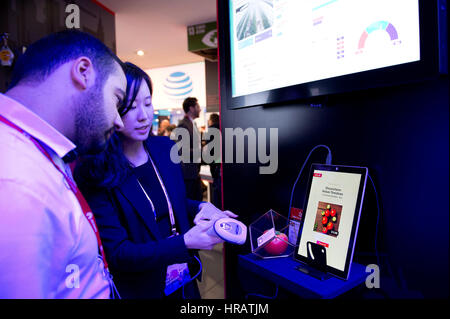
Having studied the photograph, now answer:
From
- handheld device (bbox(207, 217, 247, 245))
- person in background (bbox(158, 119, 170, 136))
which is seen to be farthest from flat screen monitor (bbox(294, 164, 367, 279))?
person in background (bbox(158, 119, 170, 136))

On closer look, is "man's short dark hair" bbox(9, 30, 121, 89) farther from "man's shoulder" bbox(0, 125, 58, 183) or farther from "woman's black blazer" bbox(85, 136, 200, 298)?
"woman's black blazer" bbox(85, 136, 200, 298)

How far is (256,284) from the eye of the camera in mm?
1135

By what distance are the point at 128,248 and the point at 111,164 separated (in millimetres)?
317

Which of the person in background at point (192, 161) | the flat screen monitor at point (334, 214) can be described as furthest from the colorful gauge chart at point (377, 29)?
the person in background at point (192, 161)

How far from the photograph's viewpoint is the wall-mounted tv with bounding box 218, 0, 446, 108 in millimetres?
691

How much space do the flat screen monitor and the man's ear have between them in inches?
30.7

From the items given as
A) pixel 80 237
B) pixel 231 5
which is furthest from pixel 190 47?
pixel 80 237

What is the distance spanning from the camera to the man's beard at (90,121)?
80 centimetres

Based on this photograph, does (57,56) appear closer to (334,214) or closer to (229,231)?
(229,231)

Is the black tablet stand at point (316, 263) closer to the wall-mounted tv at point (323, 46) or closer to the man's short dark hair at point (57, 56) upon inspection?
the wall-mounted tv at point (323, 46)

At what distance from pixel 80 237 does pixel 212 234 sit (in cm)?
40

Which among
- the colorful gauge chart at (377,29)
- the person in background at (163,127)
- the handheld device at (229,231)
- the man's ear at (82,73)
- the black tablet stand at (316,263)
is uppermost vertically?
the person in background at (163,127)

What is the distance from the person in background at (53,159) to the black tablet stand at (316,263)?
608 millimetres

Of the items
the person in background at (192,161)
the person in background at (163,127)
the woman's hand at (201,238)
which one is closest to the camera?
the woman's hand at (201,238)
